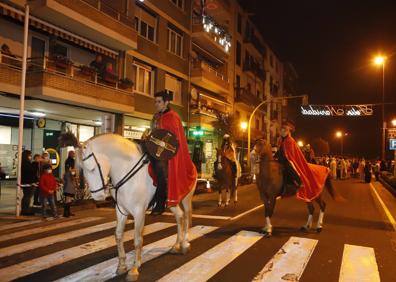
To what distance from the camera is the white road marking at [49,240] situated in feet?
27.0

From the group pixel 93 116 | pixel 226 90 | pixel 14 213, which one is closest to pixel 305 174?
pixel 14 213

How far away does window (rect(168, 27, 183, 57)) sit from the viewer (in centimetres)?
3019

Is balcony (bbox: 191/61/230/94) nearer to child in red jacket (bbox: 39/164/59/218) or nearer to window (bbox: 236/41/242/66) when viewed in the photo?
window (bbox: 236/41/242/66)

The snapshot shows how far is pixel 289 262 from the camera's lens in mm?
7535

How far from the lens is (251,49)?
164 feet

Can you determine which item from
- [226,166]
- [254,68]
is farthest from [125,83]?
[254,68]

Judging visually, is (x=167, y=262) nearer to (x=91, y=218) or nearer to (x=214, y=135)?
(x=91, y=218)

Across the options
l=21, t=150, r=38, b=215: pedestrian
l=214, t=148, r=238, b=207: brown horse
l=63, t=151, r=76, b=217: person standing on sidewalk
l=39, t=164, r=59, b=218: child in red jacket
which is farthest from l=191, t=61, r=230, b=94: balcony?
l=39, t=164, r=59, b=218: child in red jacket

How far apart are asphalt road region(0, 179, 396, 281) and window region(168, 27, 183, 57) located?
19361 mm

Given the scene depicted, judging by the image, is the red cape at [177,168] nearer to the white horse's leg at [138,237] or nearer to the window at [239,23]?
the white horse's leg at [138,237]

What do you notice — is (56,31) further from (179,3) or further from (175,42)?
(179,3)

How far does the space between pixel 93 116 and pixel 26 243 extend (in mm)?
15069

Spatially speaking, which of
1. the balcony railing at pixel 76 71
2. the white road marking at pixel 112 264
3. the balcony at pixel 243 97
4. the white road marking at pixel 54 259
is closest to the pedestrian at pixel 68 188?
the white road marking at pixel 54 259

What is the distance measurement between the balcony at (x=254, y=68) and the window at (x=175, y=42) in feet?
54.6
